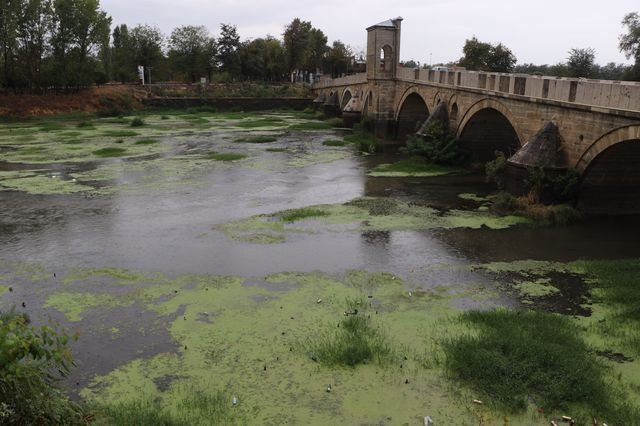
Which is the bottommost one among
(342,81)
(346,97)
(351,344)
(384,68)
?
(351,344)

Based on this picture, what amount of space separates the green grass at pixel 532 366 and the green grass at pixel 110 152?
25529 millimetres

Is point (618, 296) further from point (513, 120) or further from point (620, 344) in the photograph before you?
point (513, 120)

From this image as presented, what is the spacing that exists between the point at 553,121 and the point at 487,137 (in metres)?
9.71

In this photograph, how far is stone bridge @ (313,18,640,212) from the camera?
53.1 ft

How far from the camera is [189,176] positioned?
993 inches

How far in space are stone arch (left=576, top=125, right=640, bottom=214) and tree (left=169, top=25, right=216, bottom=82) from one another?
2803 inches

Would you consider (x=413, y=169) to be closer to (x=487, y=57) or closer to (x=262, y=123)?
(x=262, y=123)

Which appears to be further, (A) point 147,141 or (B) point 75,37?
(B) point 75,37

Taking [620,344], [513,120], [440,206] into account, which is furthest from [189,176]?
[620,344]

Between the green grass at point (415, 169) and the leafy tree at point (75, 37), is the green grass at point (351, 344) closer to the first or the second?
the green grass at point (415, 169)

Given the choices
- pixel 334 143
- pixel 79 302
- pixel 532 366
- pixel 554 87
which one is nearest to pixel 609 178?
pixel 554 87

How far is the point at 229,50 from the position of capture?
270 ft

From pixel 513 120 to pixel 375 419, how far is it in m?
17.2

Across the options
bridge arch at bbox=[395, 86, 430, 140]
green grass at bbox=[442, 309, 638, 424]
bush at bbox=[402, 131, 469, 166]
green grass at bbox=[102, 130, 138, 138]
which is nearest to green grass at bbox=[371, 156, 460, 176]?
bush at bbox=[402, 131, 469, 166]
